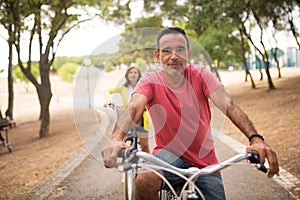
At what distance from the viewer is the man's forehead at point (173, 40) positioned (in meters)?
2.62

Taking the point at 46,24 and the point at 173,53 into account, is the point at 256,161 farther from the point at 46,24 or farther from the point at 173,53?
the point at 46,24

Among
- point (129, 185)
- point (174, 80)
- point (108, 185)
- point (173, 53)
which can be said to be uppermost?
point (173, 53)

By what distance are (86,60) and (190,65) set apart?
2.69 ft

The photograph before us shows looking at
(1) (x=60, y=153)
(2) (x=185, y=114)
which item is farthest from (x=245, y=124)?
(1) (x=60, y=153)

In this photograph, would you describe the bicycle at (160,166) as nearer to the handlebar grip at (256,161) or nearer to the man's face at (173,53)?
the handlebar grip at (256,161)

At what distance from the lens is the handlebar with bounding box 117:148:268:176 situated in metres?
2.06

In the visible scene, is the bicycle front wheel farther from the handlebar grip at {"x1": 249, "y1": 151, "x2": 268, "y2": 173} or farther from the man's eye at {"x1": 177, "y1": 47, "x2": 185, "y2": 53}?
the man's eye at {"x1": 177, "y1": 47, "x2": 185, "y2": 53}

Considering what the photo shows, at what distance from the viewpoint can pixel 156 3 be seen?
25828mm

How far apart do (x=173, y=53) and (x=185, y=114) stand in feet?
1.40

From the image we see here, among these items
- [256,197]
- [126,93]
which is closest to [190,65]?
[126,93]

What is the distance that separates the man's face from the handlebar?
75 cm

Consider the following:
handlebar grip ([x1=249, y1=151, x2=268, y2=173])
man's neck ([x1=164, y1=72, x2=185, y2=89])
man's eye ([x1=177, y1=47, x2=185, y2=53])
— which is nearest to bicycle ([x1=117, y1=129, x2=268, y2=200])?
handlebar grip ([x1=249, y1=151, x2=268, y2=173])

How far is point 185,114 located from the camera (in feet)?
8.48

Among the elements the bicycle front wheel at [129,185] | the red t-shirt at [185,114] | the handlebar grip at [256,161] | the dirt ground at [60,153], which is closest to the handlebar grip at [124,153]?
the bicycle front wheel at [129,185]
